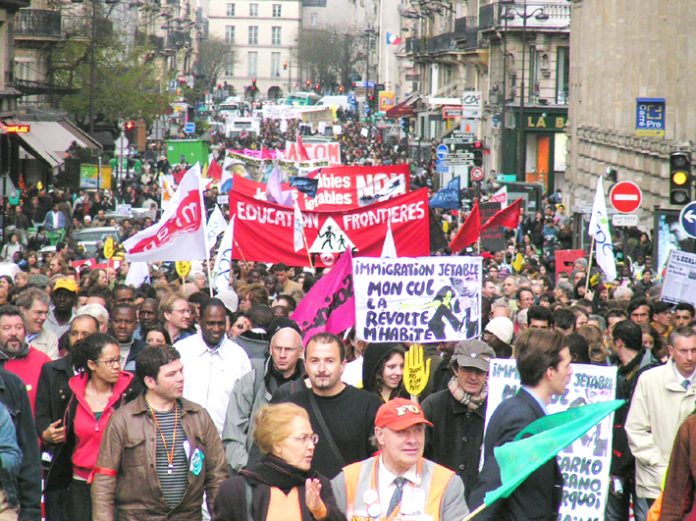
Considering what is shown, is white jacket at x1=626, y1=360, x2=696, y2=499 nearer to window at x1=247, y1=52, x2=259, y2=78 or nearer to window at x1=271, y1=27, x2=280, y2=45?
window at x1=247, y1=52, x2=259, y2=78

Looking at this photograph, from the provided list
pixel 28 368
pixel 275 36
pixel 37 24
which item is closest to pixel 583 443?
pixel 28 368

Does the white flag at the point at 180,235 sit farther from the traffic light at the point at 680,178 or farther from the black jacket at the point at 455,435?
the black jacket at the point at 455,435

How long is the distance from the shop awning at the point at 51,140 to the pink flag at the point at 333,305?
34.0m

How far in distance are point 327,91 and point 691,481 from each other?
16783 cm

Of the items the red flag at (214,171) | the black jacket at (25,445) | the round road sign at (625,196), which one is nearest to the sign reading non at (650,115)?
the round road sign at (625,196)

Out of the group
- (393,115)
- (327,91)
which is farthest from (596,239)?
(327,91)

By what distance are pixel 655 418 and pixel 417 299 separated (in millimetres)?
2362

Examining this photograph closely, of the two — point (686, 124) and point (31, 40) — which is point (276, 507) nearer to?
point (686, 124)

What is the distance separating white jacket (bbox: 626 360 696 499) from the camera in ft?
27.7

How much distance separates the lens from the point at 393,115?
83.4 metres

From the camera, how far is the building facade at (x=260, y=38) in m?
197

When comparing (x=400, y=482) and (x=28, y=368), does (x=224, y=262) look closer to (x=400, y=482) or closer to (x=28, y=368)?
(x=28, y=368)

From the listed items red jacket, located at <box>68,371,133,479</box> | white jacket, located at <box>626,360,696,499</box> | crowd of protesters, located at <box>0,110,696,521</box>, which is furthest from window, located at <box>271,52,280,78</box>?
red jacket, located at <box>68,371,133,479</box>

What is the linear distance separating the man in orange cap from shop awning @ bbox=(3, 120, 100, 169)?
38.6 m
